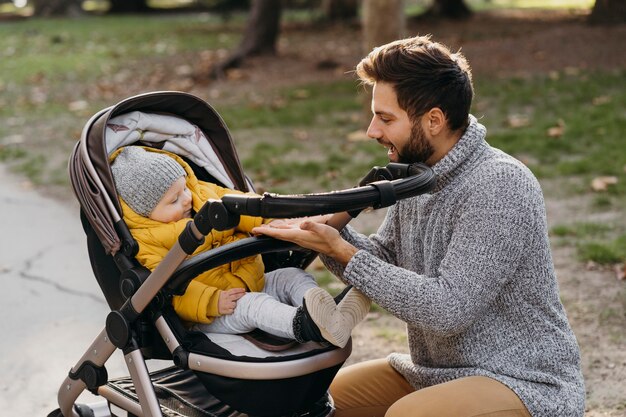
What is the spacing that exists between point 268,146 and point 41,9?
17.4 meters

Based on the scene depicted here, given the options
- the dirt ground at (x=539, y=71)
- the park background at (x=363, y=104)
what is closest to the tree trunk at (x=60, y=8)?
the park background at (x=363, y=104)

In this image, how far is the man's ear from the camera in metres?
2.70

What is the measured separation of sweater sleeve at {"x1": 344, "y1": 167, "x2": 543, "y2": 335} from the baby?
13 cm

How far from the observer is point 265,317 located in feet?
9.11

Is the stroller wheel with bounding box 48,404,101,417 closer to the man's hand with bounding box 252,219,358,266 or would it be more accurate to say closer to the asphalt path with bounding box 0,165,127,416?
the asphalt path with bounding box 0,165,127,416

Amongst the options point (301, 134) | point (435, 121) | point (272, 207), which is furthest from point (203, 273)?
point (301, 134)

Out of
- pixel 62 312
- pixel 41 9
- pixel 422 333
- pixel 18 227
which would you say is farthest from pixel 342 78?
pixel 41 9

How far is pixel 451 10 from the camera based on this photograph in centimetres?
1716

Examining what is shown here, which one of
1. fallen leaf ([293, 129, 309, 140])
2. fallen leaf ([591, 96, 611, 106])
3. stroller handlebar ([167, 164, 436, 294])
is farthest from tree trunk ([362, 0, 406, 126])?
stroller handlebar ([167, 164, 436, 294])

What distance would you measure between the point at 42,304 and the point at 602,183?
12.0ft

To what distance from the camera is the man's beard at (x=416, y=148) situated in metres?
2.75

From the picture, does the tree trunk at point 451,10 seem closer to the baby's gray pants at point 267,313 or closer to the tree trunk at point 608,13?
the tree trunk at point 608,13

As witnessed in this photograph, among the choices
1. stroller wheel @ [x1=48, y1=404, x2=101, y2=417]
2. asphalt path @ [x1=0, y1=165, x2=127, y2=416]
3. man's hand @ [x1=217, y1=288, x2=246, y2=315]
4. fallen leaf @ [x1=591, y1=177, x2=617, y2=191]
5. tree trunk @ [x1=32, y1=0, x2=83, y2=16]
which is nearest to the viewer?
man's hand @ [x1=217, y1=288, x2=246, y2=315]

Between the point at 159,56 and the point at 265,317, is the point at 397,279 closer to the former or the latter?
the point at 265,317
